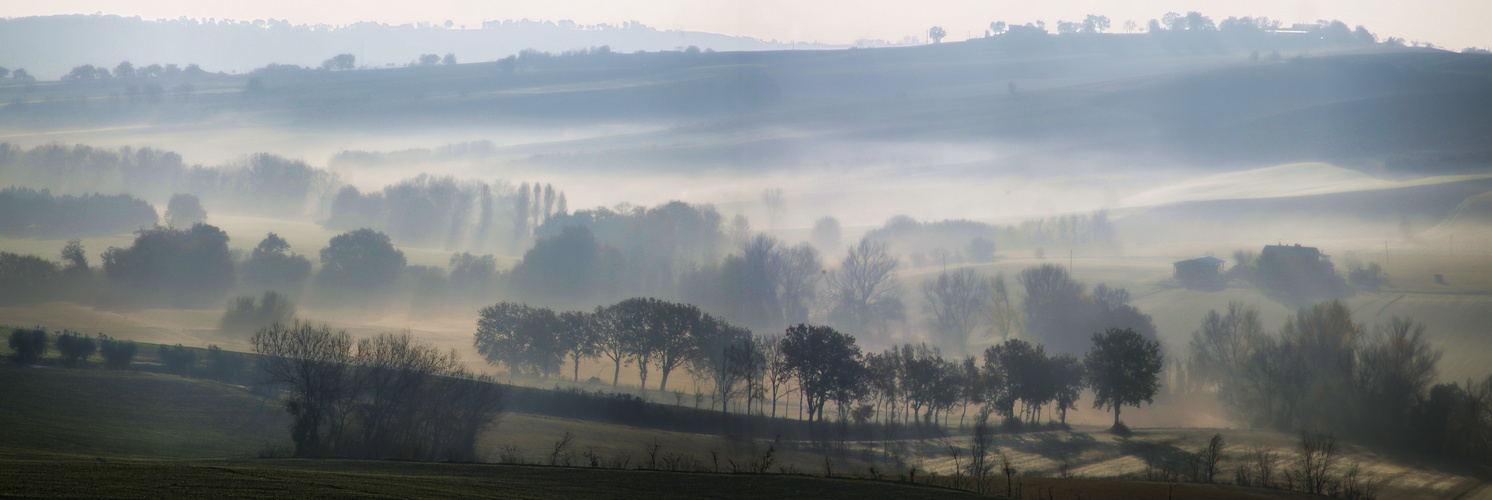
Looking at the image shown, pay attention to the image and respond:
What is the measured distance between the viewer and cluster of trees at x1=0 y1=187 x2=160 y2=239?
90.6 m

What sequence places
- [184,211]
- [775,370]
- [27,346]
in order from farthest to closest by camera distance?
[184,211], [775,370], [27,346]

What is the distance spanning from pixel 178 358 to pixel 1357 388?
9818 centimetres

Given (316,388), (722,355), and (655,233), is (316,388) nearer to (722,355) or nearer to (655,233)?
(722,355)

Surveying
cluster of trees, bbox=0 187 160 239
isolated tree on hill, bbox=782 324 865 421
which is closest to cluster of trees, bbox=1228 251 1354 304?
isolated tree on hill, bbox=782 324 865 421

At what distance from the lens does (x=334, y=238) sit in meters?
105

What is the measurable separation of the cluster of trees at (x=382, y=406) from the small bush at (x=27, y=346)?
19457mm

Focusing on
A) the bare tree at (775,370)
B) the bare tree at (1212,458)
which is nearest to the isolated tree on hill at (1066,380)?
the bare tree at (1212,458)

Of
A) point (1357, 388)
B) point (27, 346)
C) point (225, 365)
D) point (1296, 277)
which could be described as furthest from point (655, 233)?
point (1357, 388)

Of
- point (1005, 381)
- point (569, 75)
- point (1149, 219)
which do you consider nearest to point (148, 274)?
point (569, 75)

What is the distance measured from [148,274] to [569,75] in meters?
83.6

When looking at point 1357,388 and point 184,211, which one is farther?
point 184,211

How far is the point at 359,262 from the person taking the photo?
103 meters

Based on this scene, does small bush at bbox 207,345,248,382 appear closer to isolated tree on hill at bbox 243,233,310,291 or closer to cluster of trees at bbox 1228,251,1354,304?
isolated tree on hill at bbox 243,233,310,291

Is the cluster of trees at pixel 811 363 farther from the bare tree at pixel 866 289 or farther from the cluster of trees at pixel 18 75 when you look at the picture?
the cluster of trees at pixel 18 75
